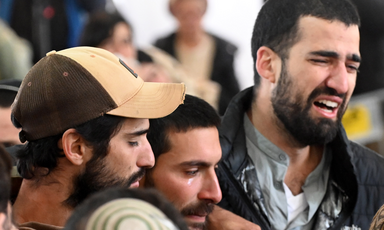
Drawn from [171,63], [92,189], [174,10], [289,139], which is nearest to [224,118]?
[289,139]

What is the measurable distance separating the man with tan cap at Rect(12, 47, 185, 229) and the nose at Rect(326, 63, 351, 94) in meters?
0.92

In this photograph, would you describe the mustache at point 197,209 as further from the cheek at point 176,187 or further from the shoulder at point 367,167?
the shoulder at point 367,167

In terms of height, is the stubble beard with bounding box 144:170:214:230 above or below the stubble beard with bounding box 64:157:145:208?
below

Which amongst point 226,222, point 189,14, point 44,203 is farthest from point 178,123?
point 189,14

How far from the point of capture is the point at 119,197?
2.86 ft

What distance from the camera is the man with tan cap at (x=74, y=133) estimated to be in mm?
1587

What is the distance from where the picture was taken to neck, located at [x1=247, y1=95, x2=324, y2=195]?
2.40 meters

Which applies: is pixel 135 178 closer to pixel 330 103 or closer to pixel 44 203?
pixel 44 203

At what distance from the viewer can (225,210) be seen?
2.10m

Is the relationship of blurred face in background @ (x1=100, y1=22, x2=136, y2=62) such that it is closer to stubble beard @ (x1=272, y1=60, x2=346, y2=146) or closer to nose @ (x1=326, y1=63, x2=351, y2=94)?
stubble beard @ (x1=272, y1=60, x2=346, y2=146)

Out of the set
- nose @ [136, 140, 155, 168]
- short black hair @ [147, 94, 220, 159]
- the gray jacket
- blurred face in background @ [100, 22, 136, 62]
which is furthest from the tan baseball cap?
blurred face in background @ [100, 22, 136, 62]

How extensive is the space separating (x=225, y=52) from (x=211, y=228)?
2791mm

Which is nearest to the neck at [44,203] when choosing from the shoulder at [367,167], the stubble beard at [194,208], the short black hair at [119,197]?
the stubble beard at [194,208]

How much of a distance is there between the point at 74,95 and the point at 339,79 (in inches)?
46.9
